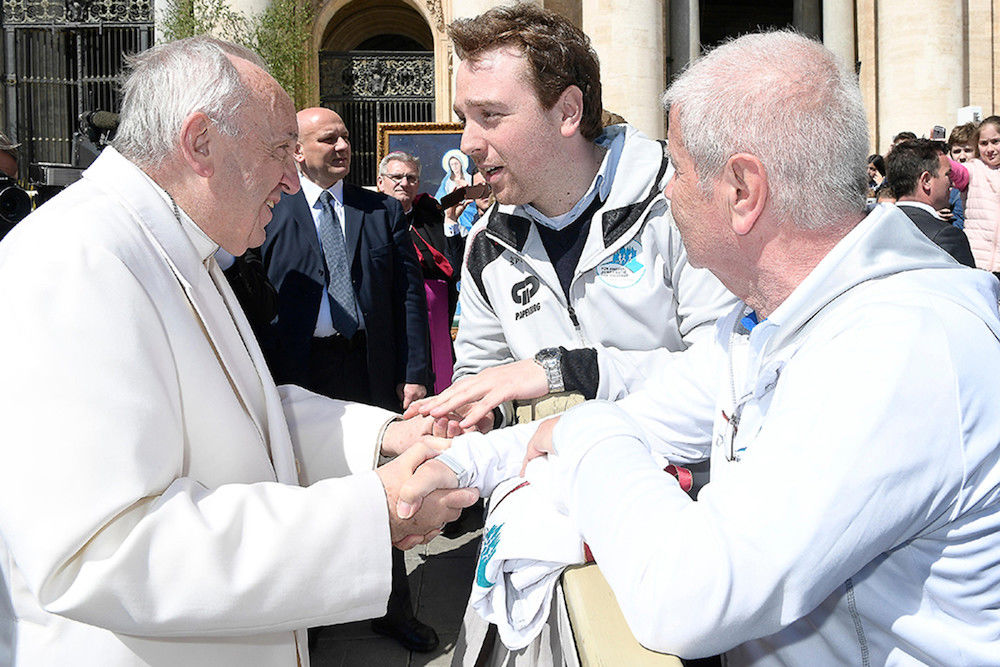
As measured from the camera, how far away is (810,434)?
1157 millimetres

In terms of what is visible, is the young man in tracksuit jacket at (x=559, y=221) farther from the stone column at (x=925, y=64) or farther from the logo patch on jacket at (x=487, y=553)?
the stone column at (x=925, y=64)

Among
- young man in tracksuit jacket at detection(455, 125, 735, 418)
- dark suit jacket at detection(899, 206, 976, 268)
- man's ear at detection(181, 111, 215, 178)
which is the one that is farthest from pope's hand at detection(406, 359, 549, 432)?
dark suit jacket at detection(899, 206, 976, 268)

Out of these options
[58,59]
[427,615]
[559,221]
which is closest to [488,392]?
[559,221]

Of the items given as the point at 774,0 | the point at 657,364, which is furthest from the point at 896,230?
the point at 774,0

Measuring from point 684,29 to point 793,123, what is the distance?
16.5 meters

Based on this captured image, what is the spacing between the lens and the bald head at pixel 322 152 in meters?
4.51

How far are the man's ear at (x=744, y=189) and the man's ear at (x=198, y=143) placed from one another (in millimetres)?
1048

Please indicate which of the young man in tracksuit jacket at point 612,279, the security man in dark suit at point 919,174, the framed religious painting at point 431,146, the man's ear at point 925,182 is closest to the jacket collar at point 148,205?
the young man in tracksuit jacket at point 612,279

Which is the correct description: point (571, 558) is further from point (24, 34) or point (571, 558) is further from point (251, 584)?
point (24, 34)

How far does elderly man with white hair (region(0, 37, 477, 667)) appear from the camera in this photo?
1.37 meters

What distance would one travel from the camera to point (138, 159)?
183 centimetres

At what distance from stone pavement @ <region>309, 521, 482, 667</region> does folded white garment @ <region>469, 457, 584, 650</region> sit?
252cm

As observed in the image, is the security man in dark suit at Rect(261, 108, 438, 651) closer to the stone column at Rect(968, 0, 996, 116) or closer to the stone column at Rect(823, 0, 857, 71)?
the stone column at Rect(823, 0, 857, 71)

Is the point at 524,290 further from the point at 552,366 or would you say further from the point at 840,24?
the point at 840,24
